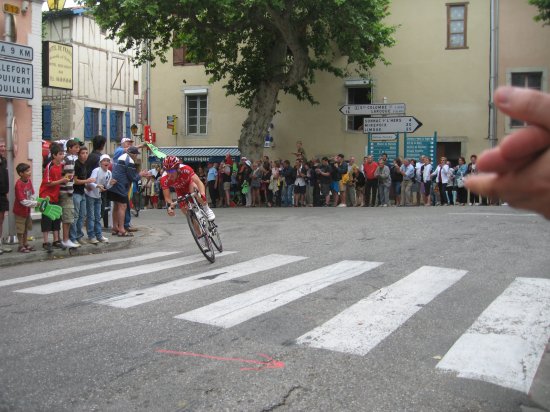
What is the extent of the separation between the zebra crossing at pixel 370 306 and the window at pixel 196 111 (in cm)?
2302

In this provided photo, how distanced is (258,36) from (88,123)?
1558 cm

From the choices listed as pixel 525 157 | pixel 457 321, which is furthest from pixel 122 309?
pixel 525 157

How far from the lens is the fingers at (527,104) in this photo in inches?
55.4

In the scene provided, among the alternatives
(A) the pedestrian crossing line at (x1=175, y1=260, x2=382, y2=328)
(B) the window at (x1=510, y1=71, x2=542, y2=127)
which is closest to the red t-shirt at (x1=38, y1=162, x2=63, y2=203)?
(A) the pedestrian crossing line at (x1=175, y1=260, x2=382, y2=328)

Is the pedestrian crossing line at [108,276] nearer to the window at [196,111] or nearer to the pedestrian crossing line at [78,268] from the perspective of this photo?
the pedestrian crossing line at [78,268]

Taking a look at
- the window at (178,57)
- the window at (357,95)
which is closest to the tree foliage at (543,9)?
the window at (357,95)

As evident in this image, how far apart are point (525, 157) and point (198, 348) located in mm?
3997

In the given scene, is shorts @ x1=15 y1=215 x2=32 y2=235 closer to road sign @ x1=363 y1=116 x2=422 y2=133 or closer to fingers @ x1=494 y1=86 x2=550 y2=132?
fingers @ x1=494 y1=86 x2=550 y2=132

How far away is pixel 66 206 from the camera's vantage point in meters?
10.9

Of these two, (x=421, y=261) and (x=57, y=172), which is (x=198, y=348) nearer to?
(x=421, y=261)

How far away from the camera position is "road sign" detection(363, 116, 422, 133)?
23766mm

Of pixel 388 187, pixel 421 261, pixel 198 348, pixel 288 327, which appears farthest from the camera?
pixel 388 187

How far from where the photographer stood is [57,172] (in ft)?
34.9

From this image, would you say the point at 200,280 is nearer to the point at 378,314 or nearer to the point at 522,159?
the point at 378,314
